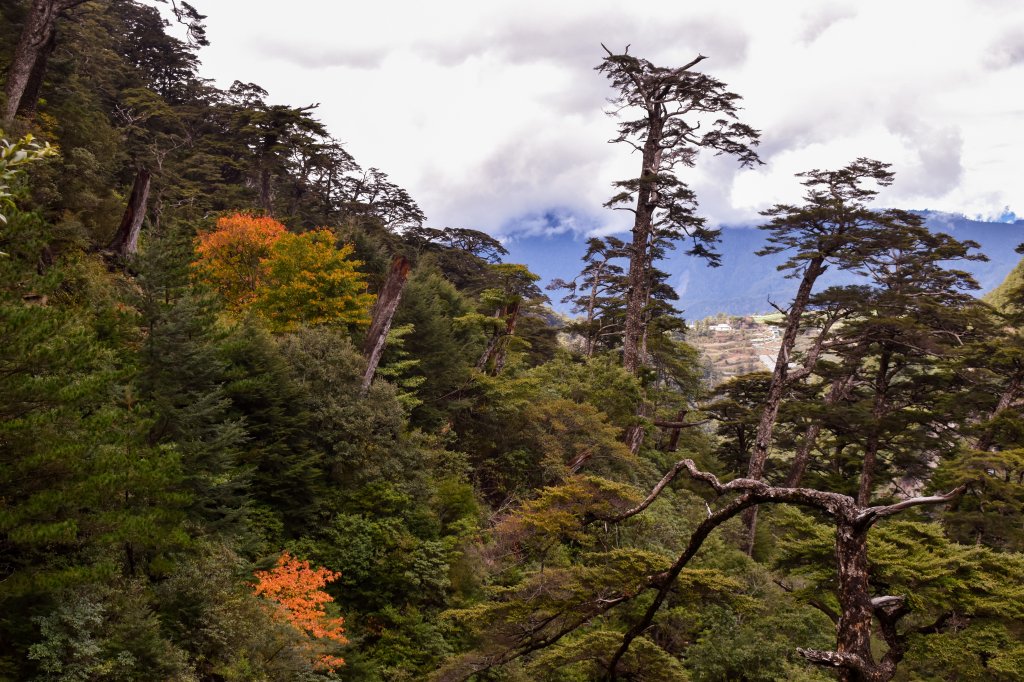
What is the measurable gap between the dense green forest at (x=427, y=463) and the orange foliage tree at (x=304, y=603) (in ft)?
0.23

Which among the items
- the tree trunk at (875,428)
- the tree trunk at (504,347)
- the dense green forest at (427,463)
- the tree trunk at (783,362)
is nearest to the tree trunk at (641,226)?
the dense green forest at (427,463)

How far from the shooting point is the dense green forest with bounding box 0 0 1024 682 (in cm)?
626

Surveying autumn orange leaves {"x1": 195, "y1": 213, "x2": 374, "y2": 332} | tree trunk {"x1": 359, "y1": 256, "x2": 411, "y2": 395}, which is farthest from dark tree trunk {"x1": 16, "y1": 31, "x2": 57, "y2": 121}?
tree trunk {"x1": 359, "y1": 256, "x2": 411, "y2": 395}

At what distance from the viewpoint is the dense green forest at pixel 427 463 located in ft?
20.5

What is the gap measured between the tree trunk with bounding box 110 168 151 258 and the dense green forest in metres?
0.13

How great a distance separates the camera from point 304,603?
32.7 ft

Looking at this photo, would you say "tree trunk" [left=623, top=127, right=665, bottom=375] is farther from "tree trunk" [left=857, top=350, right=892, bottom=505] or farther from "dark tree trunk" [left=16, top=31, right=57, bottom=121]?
"dark tree trunk" [left=16, top=31, right=57, bottom=121]

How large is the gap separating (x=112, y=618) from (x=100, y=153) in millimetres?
22678

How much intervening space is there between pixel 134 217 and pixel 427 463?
485 inches

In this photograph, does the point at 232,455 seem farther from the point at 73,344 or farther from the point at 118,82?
the point at 118,82

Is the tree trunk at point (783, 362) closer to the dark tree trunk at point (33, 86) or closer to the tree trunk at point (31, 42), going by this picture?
the tree trunk at point (31, 42)

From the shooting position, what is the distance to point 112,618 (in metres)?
6.96

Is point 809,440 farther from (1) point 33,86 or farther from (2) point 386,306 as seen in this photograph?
(1) point 33,86

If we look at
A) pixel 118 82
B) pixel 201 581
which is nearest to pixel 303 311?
pixel 201 581
